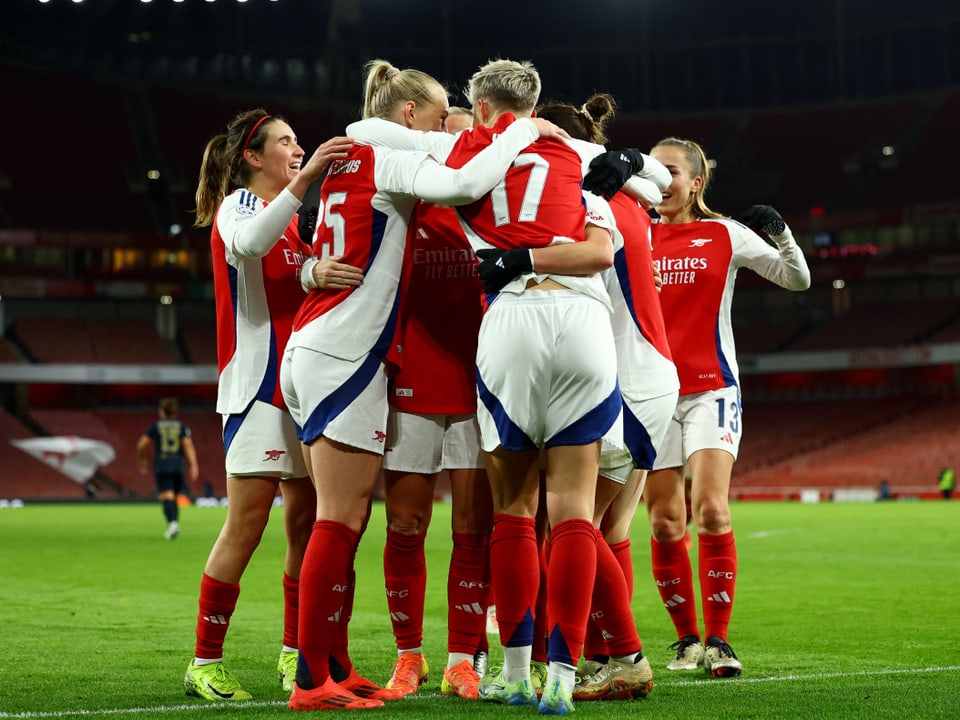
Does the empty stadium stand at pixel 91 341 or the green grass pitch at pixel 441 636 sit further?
the empty stadium stand at pixel 91 341

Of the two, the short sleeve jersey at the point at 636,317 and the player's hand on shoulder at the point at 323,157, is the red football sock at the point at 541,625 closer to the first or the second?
the short sleeve jersey at the point at 636,317

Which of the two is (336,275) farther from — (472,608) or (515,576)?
(472,608)

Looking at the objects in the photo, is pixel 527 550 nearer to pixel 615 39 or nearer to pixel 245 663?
pixel 245 663

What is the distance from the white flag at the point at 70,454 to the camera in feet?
136

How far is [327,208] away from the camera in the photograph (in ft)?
15.9

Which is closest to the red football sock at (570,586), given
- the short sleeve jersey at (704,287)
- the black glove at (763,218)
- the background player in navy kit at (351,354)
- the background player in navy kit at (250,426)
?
the background player in navy kit at (351,354)

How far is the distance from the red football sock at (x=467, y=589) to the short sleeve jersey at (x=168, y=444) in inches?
513

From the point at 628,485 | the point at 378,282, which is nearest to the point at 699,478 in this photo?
the point at 628,485

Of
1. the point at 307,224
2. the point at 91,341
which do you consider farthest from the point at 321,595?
the point at 91,341

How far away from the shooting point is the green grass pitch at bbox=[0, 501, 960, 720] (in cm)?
451

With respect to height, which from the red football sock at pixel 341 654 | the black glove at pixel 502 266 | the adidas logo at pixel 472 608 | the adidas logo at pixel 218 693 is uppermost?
the black glove at pixel 502 266

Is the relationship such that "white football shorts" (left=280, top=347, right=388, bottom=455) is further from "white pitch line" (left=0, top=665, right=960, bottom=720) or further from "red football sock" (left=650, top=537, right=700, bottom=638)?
"red football sock" (left=650, top=537, right=700, bottom=638)

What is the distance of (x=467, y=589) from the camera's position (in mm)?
4934

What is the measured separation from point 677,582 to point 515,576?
175 cm
